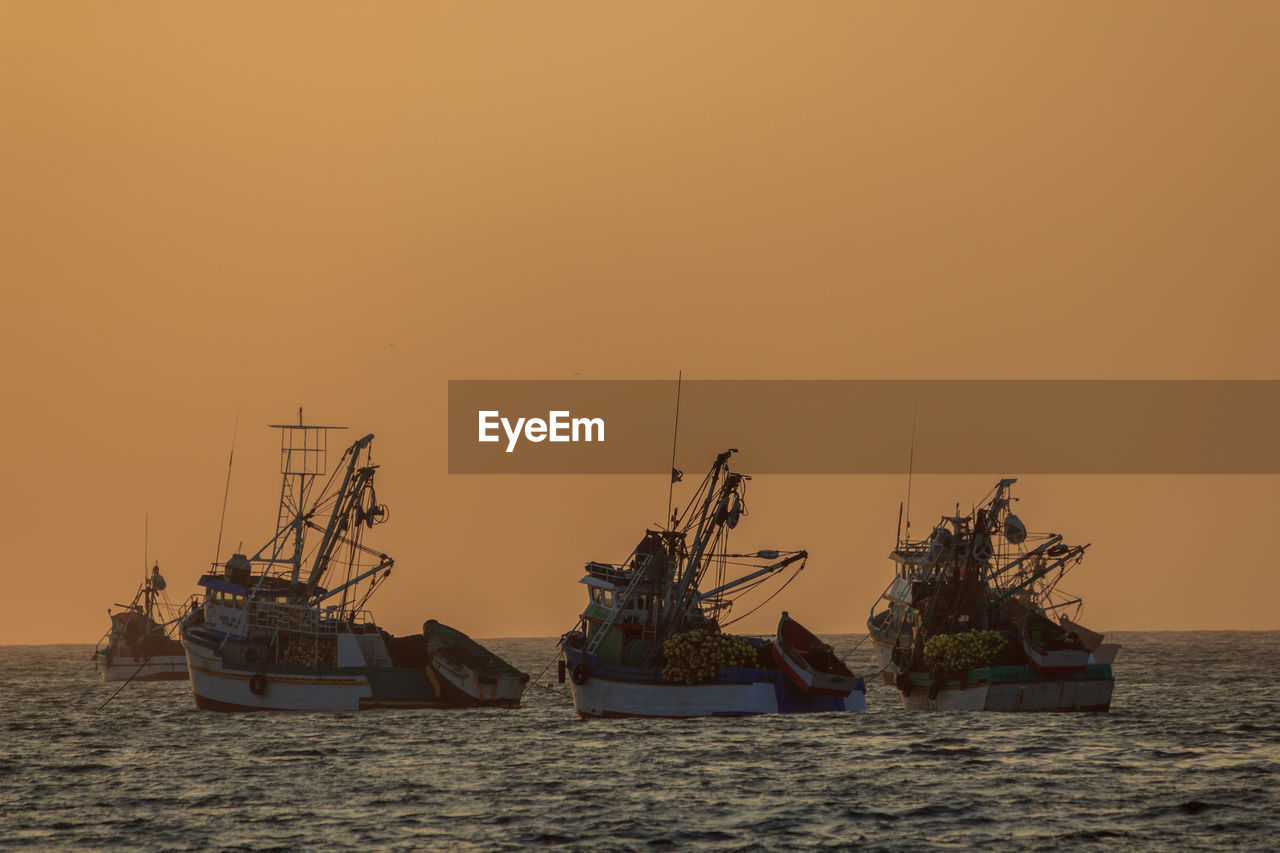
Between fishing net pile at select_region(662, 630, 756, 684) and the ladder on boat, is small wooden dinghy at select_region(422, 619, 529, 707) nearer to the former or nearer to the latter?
the ladder on boat

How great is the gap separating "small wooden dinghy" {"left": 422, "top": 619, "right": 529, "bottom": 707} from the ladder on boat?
8.53m

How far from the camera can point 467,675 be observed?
95.3m

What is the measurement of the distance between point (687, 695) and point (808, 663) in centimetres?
626

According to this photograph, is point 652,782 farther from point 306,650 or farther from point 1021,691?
point 306,650

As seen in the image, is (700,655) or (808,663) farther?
(808,663)

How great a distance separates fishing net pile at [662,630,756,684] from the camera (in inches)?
3238

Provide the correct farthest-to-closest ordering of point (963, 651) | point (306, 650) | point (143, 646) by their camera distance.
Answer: point (143, 646)
point (306, 650)
point (963, 651)

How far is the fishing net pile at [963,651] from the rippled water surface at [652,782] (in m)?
2.52

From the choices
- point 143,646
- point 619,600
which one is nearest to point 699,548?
point 619,600

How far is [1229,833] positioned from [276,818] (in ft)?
94.0

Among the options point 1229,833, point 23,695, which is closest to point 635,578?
point 1229,833

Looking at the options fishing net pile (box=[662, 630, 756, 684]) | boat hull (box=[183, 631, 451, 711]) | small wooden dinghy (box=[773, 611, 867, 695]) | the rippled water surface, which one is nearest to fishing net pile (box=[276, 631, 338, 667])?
boat hull (box=[183, 631, 451, 711])

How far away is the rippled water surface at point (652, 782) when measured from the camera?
51.3m

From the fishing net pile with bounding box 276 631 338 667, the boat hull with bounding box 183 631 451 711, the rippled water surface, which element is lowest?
the rippled water surface
